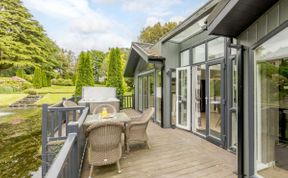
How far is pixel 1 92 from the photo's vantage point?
66.5 feet

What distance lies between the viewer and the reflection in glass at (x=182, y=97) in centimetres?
656

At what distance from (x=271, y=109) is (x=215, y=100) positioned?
6.87 ft

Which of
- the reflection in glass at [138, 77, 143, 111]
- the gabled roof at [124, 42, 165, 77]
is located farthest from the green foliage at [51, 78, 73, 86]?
the reflection in glass at [138, 77, 143, 111]

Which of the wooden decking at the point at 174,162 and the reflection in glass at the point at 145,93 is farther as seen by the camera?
the reflection in glass at the point at 145,93

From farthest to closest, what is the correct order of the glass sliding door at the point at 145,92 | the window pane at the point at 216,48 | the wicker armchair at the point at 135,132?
the glass sliding door at the point at 145,92 < the window pane at the point at 216,48 < the wicker armchair at the point at 135,132

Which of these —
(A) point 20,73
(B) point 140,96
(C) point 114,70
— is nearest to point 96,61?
(A) point 20,73

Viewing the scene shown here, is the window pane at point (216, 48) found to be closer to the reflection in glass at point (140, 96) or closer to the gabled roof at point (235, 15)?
the gabled roof at point (235, 15)

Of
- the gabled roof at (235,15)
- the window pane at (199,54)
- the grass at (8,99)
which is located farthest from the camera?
the grass at (8,99)

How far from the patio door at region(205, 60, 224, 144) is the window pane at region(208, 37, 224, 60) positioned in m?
0.22

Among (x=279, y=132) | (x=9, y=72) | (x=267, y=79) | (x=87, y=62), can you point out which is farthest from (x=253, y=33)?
(x=9, y=72)

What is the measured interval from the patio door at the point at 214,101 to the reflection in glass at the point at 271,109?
5.31ft

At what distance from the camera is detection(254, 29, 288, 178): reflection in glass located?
2.75 m

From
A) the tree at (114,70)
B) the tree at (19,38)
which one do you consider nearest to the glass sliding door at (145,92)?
the tree at (114,70)

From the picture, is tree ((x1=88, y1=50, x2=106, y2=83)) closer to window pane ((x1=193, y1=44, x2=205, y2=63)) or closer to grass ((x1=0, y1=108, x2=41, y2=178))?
grass ((x1=0, y1=108, x2=41, y2=178))
